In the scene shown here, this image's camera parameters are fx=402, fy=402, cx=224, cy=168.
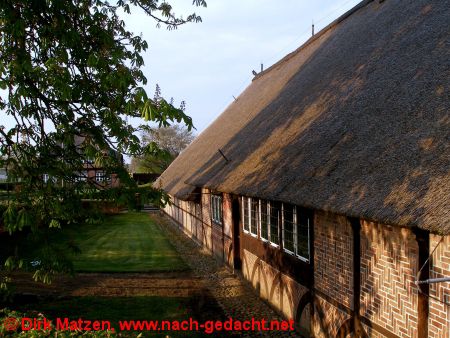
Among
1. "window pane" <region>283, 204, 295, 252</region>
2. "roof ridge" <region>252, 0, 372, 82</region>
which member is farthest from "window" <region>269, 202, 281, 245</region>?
"roof ridge" <region>252, 0, 372, 82</region>

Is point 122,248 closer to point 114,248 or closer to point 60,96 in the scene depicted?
point 114,248

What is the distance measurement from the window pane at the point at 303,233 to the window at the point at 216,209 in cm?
640

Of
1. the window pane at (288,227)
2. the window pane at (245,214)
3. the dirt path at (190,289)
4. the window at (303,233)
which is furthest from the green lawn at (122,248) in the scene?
the window at (303,233)

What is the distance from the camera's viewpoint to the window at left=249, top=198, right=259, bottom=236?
10.6 meters

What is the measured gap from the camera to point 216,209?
15117 mm

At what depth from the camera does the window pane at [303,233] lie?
25.3ft

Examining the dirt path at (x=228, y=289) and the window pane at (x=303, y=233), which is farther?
the dirt path at (x=228, y=289)

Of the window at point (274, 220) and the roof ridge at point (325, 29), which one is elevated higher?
the roof ridge at point (325, 29)

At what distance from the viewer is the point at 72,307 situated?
9.91 metres

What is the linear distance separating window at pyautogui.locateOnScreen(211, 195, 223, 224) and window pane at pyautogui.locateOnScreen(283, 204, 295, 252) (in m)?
5.75

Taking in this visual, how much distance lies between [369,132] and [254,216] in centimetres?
528

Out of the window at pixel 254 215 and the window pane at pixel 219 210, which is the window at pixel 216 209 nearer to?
the window pane at pixel 219 210

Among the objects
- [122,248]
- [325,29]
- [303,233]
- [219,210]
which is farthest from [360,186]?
[122,248]

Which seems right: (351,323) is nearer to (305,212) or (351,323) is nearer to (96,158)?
(305,212)
